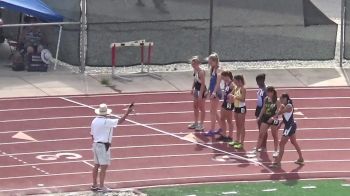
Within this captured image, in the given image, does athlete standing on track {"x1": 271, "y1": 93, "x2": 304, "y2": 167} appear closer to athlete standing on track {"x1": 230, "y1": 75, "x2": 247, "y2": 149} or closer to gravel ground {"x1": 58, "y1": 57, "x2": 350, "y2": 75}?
athlete standing on track {"x1": 230, "y1": 75, "x2": 247, "y2": 149}

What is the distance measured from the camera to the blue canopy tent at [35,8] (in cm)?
2564

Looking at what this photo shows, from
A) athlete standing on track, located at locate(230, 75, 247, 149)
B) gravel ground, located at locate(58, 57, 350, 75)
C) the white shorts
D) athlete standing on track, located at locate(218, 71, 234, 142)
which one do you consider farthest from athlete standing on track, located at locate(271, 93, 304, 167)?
gravel ground, located at locate(58, 57, 350, 75)

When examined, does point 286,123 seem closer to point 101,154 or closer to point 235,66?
point 101,154

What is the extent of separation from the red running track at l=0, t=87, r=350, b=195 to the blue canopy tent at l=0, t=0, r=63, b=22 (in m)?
3.02

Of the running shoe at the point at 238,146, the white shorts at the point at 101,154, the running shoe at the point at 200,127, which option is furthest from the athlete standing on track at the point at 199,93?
the white shorts at the point at 101,154

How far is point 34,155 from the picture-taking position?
1975 cm

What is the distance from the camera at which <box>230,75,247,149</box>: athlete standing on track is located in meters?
19.9

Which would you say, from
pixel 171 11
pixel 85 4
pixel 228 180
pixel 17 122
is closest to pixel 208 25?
pixel 171 11

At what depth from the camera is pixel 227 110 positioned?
20.4 metres

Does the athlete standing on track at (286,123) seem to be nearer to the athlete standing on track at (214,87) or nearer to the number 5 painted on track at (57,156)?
the athlete standing on track at (214,87)

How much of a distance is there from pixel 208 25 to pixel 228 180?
9211 millimetres

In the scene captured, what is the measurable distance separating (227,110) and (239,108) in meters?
0.39

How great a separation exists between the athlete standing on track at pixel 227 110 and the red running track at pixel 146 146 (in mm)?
295

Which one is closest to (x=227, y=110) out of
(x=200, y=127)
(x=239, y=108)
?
(x=239, y=108)
